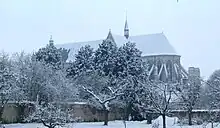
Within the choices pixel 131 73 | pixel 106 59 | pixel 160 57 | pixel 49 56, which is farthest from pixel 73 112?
pixel 160 57

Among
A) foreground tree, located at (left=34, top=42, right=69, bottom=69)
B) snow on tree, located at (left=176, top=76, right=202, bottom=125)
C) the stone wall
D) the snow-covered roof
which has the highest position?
the snow-covered roof

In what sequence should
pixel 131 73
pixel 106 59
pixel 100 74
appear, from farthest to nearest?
pixel 106 59 → pixel 100 74 → pixel 131 73

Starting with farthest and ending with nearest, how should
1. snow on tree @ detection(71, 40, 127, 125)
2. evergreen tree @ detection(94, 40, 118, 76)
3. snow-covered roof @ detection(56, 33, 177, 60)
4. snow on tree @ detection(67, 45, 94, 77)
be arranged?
snow-covered roof @ detection(56, 33, 177, 60)
snow on tree @ detection(67, 45, 94, 77)
evergreen tree @ detection(94, 40, 118, 76)
snow on tree @ detection(71, 40, 127, 125)

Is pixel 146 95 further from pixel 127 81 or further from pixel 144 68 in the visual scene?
pixel 144 68

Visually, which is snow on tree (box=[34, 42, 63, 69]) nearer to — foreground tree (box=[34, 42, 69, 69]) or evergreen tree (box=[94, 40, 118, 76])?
foreground tree (box=[34, 42, 69, 69])

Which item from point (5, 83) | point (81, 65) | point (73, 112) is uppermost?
point (81, 65)

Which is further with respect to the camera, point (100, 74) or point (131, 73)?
point (100, 74)

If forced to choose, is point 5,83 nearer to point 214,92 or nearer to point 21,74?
point 21,74

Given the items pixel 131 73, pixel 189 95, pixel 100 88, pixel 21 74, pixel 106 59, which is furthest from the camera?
pixel 106 59

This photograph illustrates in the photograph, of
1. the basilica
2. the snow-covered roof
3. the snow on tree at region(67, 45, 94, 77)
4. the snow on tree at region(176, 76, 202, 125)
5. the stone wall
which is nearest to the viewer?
the stone wall

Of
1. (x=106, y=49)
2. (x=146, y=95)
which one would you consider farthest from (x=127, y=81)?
(x=106, y=49)

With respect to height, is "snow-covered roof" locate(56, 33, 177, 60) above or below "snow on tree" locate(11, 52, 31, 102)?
above

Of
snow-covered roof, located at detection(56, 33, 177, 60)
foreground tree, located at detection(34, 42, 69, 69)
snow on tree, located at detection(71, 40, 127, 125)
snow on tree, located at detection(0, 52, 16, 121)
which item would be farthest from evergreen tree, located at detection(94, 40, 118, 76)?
snow-covered roof, located at detection(56, 33, 177, 60)

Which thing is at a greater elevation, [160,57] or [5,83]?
[160,57]
